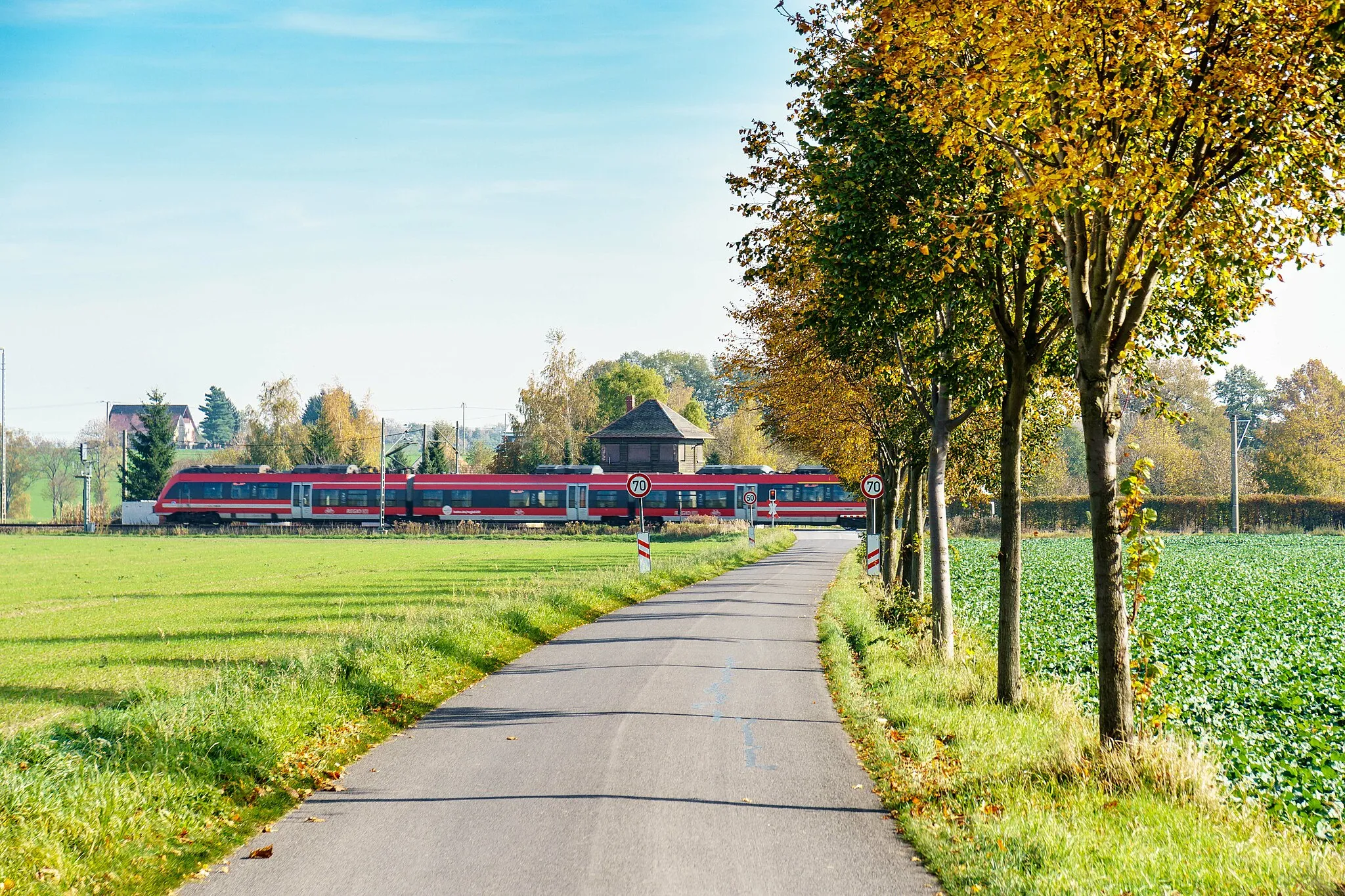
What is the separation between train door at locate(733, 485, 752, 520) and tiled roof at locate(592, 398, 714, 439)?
16417 mm

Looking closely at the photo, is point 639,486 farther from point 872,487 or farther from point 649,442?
point 649,442

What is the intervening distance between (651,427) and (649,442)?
4.13 feet

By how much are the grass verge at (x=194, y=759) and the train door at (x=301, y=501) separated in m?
58.4

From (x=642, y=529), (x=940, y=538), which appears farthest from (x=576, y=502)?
(x=940, y=538)

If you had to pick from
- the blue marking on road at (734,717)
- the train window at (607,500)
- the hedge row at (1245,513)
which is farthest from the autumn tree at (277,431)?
the blue marking on road at (734,717)

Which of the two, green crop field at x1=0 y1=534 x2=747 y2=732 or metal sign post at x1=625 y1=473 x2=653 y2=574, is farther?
metal sign post at x1=625 y1=473 x2=653 y2=574

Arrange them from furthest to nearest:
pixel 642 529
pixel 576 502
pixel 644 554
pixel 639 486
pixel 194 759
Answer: pixel 576 502 < pixel 639 486 < pixel 644 554 < pixel 642 529 < pixel 194 759

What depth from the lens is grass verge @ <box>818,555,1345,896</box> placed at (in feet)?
18.6

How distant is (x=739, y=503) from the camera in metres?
66.8

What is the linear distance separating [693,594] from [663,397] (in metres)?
86.8

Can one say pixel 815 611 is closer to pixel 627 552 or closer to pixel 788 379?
pixel 788 379

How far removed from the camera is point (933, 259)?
1034cm

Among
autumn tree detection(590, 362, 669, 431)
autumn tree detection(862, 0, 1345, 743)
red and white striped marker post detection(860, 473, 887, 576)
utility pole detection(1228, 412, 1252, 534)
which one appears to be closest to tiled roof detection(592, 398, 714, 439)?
autumn tree detection(590, 362, 669, 431)

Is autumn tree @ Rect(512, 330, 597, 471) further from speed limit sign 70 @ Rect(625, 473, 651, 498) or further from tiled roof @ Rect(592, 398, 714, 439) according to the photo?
speed limit sign 70 @ Rect(625, 473, 651, 498)
